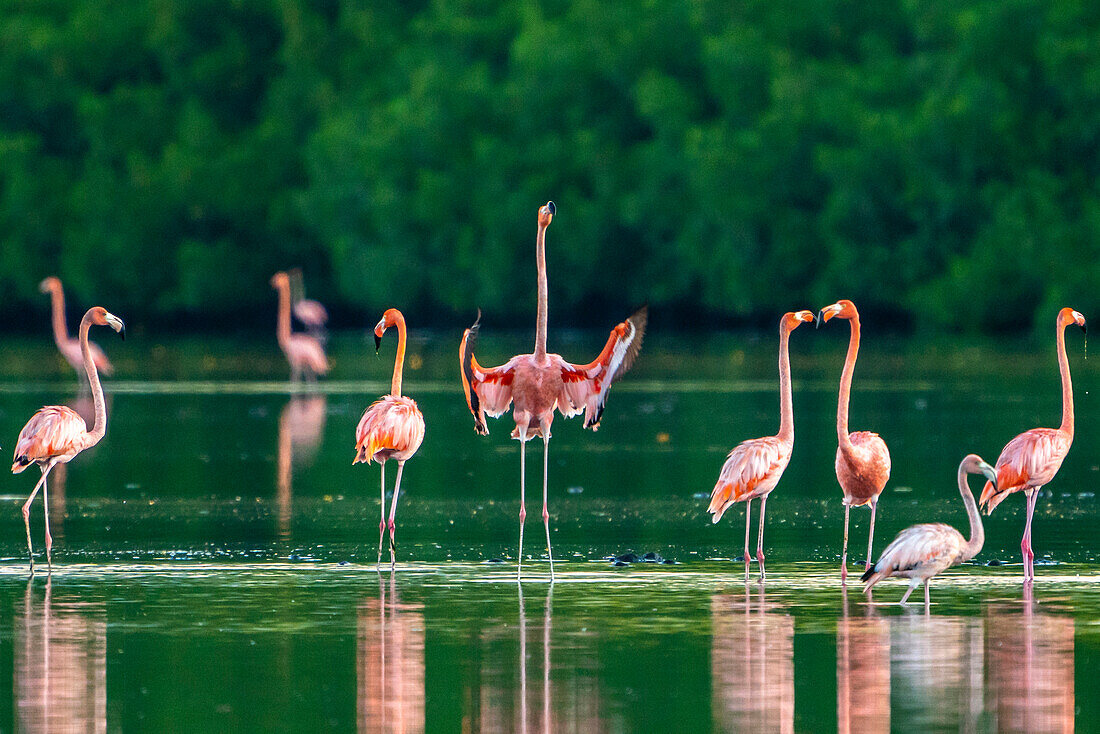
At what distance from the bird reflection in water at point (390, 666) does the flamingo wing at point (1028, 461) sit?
3214 mm

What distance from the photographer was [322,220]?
54.4 metres

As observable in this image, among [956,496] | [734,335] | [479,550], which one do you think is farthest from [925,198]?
[479,550]

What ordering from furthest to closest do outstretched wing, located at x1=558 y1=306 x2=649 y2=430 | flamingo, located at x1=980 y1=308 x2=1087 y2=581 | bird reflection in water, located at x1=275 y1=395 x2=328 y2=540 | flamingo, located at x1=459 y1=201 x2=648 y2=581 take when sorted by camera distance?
bird reflection in water, located at x1=275 y1=395 x2=328 y2=540
flamingo, located at x1=459 y1=201 x2=648 y2=581
outstretched wing, located at x1=558 y1=306 x2=649 y2=430
flamingo, located at x1=980 y1=308 x2=1087 y2=581

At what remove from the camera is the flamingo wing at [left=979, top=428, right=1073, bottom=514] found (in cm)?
1090

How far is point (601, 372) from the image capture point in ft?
36.9

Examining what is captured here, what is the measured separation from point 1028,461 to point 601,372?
228 cm

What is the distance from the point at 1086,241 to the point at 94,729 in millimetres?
37358

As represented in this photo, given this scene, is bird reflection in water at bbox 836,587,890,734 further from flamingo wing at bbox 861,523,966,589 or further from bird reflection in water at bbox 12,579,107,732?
bird reflection in water at bbox 12,579,107,732

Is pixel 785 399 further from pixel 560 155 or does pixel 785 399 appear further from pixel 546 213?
pixel 560 155

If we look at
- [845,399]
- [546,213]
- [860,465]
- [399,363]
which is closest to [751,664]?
[860,465]

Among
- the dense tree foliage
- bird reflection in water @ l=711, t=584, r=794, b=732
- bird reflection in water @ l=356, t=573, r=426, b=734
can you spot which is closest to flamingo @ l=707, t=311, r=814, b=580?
bird reflection in water @ l=711, t=584, r=794, b=732

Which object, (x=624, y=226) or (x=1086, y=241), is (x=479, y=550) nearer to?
(x=1086, y=241)

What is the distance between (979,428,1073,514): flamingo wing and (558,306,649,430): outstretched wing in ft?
6.55

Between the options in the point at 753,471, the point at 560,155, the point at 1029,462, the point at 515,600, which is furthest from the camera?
the point at 560,155
